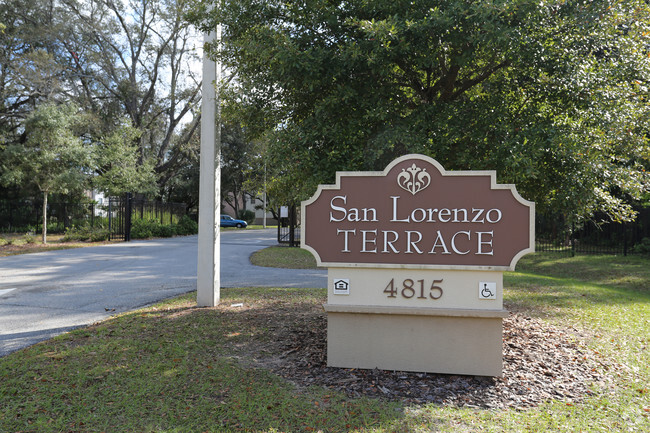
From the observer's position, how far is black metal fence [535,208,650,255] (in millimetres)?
16766

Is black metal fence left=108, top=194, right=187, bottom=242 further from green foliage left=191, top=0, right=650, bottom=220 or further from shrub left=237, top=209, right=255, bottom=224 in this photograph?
shrub left=237, top=209, right=255, bottom=224

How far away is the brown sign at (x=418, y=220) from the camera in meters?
4.66

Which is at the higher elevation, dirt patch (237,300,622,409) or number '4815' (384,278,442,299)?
number '4815' (384,278,442,299)

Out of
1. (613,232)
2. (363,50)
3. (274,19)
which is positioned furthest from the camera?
(613,232)

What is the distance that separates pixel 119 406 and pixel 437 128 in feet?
13.7

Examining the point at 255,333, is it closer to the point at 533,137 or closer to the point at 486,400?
the point at 486,400

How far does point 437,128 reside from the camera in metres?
5.43

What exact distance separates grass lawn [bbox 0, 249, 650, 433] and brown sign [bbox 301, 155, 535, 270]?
1355 mm

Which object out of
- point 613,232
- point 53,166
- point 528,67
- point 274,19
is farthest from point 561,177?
point 53,166

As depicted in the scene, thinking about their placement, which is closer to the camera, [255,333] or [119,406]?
[119,406]

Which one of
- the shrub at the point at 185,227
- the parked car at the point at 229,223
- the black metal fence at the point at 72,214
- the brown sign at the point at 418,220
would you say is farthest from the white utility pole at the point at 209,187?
the parked car at the point at 229,223

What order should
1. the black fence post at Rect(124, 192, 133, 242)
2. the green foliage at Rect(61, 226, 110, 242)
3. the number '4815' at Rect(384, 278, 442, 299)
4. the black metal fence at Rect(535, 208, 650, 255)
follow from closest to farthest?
the number '4815' at Rect(384, 278, 442, 299)
the black metal fence at Rect(535, 208, 650, 255)
the green foliage at Rect(61, 226, 110, 242)
the black fence post at Rect(124, 192, 133, 242)

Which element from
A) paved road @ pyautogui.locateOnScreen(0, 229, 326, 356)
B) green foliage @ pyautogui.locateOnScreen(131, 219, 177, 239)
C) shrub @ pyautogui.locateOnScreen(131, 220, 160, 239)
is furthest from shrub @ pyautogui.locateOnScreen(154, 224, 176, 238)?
paved road @ pyautogui.locateOnScreen(0, 229, 326, 356)

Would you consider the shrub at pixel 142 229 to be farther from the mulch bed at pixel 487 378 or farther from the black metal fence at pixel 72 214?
the mulch bed at pixel 487 378
